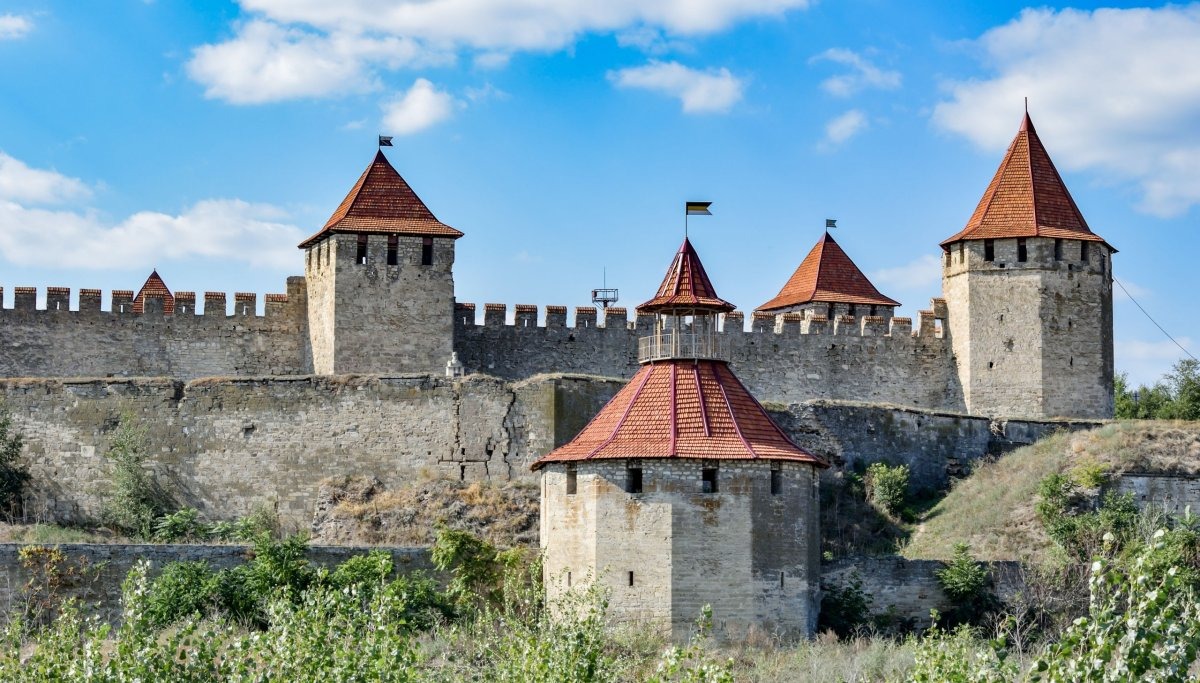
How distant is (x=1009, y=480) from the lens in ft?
139

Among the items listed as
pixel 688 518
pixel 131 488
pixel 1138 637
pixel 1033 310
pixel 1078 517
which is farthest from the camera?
pixel 1033 310

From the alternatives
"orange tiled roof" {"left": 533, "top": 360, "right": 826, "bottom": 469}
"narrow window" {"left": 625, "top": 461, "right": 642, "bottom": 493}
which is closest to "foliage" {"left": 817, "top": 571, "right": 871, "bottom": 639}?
"orange tiled roof" {"left": 533, "top": 360, "right": 826, "bottom": 469}

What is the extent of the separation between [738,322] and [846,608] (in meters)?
15.5

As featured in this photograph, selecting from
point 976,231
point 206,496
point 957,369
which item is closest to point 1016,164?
point 976,231

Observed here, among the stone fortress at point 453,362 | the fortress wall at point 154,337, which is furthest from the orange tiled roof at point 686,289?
the fortress wall at point 154,337

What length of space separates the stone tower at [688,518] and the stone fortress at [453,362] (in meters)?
2.95

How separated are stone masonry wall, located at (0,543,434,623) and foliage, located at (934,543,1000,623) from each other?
11.0m

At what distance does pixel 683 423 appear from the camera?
34500 mm

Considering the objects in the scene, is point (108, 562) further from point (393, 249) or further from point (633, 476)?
point (393, 249)

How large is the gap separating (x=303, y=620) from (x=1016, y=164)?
3101 cm

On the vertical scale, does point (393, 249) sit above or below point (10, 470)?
above

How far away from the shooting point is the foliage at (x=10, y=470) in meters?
39.5

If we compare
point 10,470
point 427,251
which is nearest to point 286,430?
point 10,470

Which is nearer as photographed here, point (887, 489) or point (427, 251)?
point (887, 489)
